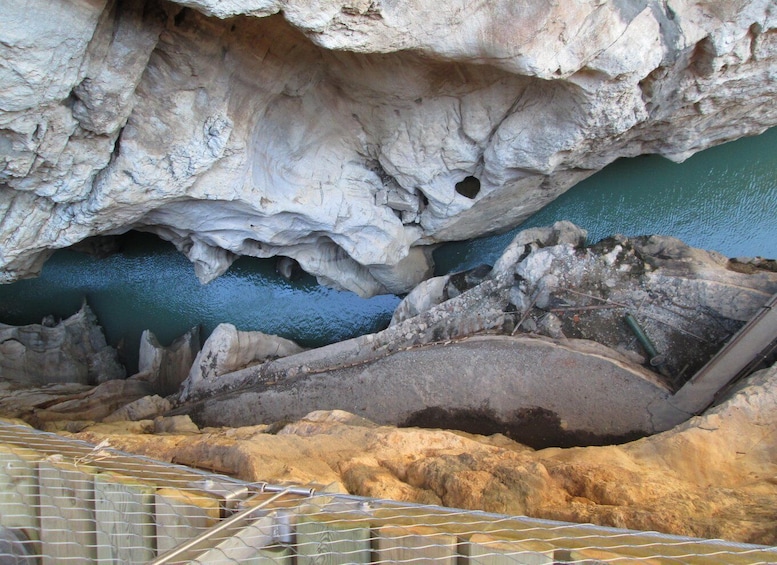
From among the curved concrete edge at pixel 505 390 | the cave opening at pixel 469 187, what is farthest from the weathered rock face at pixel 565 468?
the cave opening at pixel 469 187

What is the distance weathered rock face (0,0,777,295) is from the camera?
128 inches

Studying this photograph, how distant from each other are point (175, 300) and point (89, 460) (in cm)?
540

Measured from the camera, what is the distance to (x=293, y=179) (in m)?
5.27

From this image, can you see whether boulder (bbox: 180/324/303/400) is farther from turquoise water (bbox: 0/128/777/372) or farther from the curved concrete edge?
the curved concrete edge

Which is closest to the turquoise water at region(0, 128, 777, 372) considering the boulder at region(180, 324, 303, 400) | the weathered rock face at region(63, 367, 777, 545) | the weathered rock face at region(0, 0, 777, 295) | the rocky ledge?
the weathered rock face at region(0, 0, 777, 295)

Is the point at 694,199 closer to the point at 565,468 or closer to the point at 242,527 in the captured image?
the point at 565,468

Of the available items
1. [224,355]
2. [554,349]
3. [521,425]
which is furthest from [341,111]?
[521,425]

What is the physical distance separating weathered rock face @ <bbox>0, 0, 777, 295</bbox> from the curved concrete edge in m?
1.78

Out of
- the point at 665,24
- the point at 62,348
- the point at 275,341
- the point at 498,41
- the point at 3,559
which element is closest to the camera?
the point at 3,559

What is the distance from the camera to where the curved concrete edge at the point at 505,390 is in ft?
11.5

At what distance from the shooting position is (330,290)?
23.1ft

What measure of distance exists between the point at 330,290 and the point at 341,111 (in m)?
2.59

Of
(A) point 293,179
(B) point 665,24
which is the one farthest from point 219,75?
(B) point 665,24

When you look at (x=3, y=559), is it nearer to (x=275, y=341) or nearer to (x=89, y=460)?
(x=89, y=460)
